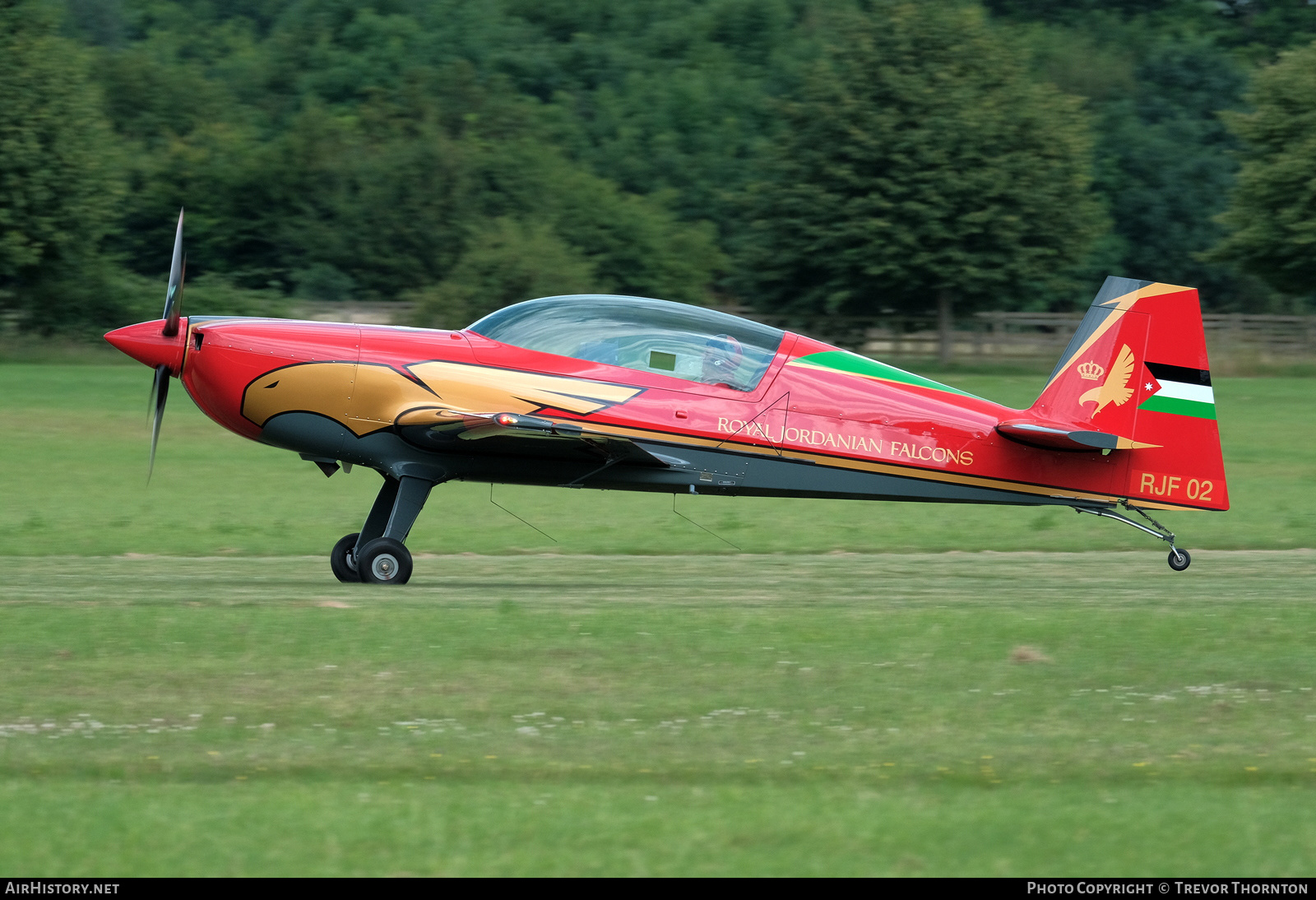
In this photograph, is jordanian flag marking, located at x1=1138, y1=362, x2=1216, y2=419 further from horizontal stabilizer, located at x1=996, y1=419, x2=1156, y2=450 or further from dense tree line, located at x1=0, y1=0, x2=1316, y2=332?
dense tree line, located at x1=0, y1=0, x2=1316, y2=332

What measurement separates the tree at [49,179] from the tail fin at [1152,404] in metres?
33.0

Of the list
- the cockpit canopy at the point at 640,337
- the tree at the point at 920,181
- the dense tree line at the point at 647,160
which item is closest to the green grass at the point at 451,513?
the cockpit canopy at the point at 640,337

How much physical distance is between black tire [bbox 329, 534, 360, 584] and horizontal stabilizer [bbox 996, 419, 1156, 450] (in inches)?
213

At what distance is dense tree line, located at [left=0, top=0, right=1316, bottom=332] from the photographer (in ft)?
141

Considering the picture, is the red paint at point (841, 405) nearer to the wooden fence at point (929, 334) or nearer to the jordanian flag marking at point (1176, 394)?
the jordanian flag marking at point (1176, 394)

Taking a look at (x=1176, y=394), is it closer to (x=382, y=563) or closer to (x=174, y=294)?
(x=382, y=563)

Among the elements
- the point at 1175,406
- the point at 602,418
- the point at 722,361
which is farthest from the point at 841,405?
the point at 1175,406

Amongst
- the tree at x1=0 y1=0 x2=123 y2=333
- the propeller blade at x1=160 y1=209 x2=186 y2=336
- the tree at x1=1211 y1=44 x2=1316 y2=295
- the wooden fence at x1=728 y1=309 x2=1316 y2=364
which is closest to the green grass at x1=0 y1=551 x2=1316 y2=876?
the propeller blade at x1=160 y1=209 x2=186 y2=336

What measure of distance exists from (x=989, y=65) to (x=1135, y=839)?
4203cm

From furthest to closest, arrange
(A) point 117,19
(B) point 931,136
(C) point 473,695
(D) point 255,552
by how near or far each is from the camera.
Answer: (A) point 117,19 → (B) point 931,136 → (D) point 255,552 → (C) point 473,695

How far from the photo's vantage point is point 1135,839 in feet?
19.2

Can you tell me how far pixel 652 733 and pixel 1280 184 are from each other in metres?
40.0

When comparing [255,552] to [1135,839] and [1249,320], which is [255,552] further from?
[1249,320]

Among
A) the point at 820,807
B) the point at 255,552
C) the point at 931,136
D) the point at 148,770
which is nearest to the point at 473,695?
the point at 148,770
